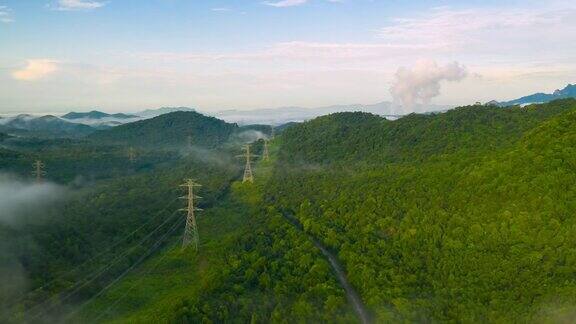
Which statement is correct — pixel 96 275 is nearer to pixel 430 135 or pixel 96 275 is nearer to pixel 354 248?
pixel 354 248

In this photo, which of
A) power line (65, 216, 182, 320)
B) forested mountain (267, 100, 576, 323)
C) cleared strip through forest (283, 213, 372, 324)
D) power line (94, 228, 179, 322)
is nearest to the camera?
forested mountain (267, 100, 576, 323)

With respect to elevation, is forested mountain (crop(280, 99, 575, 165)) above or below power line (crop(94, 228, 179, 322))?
above

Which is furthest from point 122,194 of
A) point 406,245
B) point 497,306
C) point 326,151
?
point 497,306

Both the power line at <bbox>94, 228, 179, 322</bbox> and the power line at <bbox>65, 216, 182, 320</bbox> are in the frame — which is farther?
the power line at <bbox>65, 216, 182, 320</bbox>

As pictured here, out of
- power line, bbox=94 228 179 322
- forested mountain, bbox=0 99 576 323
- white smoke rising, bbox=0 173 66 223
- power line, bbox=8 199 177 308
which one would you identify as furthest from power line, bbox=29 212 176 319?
white smoke rising, bbox=0 173 66 223

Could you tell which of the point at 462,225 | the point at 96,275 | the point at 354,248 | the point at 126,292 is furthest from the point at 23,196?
the point at 462,225

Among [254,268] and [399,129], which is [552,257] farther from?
[399,129]

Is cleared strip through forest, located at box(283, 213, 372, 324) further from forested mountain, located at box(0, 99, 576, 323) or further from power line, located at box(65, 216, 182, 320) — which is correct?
power line, located at box(65, 216, 182, 320)

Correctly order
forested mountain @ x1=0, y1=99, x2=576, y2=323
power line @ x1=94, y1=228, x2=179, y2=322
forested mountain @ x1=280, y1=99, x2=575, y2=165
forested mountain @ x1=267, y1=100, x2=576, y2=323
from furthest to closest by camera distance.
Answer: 1. forested mountain @ x1=280, y1=99, x2=575, y2=165
2. power line @ x1=94, y1=228, x2=179, y2=322
3. forested mountain @ x1=0, y1=99, x2=576, y2=323
4. forested mountain @ x1=267, y1=100, x2=576, y2=323

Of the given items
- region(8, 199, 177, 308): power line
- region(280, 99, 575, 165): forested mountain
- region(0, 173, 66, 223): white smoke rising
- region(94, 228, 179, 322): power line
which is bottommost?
region(94, 228, 179, 322): power line
